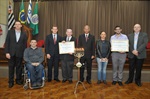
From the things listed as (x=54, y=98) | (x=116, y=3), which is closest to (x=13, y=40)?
(x=54, y=98)

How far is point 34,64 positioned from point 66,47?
921 millimetres

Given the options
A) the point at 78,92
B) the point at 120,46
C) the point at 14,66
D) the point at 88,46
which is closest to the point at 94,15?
the point at 88,46

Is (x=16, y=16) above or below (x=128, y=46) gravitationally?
above

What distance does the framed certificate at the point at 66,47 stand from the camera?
171 inches

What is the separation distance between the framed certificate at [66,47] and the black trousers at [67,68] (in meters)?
→ 0.35

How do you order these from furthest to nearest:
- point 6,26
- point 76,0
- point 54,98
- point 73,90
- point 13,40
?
point 76,0 < point 6,26 < point 13,40 < point 73,90 < point 54,98

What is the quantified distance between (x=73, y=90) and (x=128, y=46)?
72.0 inches

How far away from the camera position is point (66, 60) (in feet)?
15.2

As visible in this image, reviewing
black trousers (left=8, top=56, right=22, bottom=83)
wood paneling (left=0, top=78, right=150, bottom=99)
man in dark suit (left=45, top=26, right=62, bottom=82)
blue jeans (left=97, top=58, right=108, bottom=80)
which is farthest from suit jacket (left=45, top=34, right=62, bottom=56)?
blue jeans (left=97, top=58, right=108, bottom=80)

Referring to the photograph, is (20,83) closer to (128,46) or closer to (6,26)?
(128,46)

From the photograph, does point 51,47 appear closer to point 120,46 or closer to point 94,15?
point 120,46

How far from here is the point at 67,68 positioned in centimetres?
466

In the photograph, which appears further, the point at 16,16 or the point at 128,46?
the point at 16,16

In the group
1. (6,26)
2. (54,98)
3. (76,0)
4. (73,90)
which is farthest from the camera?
(76,0)
